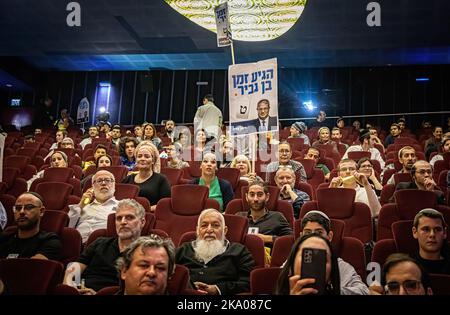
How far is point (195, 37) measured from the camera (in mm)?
11492

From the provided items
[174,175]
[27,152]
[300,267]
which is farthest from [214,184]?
[27,152]

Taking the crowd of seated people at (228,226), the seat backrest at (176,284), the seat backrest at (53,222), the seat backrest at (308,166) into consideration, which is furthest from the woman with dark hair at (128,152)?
the seat backrest at (176,284)

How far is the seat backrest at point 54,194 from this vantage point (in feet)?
14.2

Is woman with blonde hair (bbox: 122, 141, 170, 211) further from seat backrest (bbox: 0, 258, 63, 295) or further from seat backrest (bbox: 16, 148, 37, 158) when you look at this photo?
seat backrest (bbox: 16, 148, 37, 158)

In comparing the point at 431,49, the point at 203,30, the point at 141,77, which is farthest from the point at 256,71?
the point at 141,77

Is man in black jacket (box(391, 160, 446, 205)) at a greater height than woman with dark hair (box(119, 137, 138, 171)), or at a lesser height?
lesser

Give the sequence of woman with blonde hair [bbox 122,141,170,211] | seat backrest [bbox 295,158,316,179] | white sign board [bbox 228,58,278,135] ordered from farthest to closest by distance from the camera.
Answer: seat backrest [bbox 295,158,316,179] < white sign board [bbox 228,58,278,135] < woman with blonde hair [bbox 122,141,170,211]

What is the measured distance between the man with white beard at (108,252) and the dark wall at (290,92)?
1179cm

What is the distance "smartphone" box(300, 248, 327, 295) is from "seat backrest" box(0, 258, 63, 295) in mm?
1351

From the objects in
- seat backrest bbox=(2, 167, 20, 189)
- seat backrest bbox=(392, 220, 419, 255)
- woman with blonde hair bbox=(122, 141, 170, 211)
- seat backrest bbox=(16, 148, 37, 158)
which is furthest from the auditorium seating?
seat backrest bbox=(16, 148, 37, 158)

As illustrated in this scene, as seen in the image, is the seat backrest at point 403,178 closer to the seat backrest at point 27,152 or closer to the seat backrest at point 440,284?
the seat backrest at point 440,284

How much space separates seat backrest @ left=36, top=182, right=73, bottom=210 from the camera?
14.2 ft
